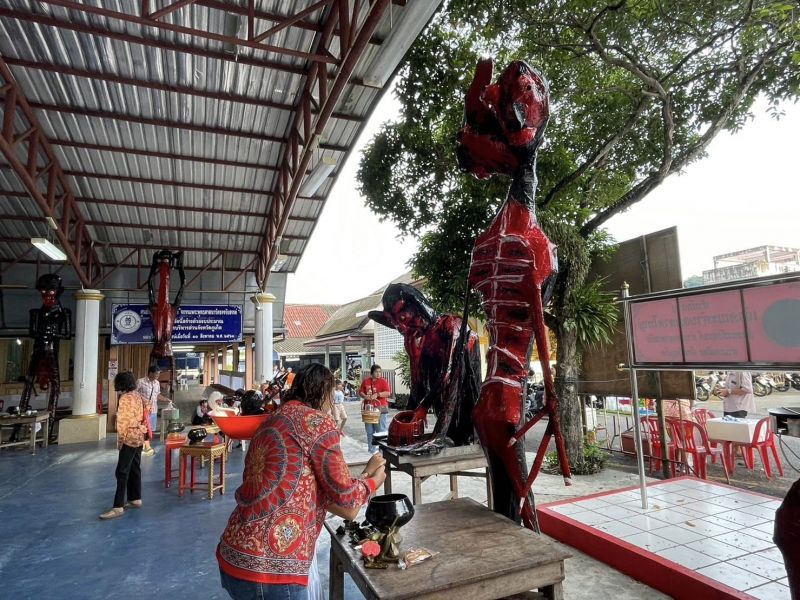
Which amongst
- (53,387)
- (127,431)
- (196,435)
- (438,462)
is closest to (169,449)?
(196,435)

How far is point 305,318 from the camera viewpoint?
25125 millimetres

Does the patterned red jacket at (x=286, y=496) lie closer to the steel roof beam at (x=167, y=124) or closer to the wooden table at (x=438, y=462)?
the wooden table at (x=438, y=462)

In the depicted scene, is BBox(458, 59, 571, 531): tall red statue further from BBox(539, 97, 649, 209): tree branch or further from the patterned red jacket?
BBox(539, 97, 649, 209): tree branch

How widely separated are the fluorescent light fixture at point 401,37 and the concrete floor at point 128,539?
177 inches

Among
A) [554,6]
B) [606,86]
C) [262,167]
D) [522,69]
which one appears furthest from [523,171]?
[262,167]

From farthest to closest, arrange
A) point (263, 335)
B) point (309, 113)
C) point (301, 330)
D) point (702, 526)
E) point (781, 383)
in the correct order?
1. point (301, 330)
2. point (781, 383)
3. point (263, 335)
4. point (309, 113)
5. point (702, 526)

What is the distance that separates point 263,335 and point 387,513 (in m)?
9.82

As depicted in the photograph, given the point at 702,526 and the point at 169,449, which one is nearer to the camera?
the point at 702,526

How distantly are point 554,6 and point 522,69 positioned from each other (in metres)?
Answer: 3.05

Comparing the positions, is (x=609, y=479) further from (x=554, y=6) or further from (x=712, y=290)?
(x=554, y=6)

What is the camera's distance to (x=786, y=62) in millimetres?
4715

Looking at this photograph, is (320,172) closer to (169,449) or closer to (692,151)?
(169,449)

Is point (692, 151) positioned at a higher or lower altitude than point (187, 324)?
higher

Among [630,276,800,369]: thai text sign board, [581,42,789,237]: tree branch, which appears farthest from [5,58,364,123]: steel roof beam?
[630,276,800,369]: thai text sign board
